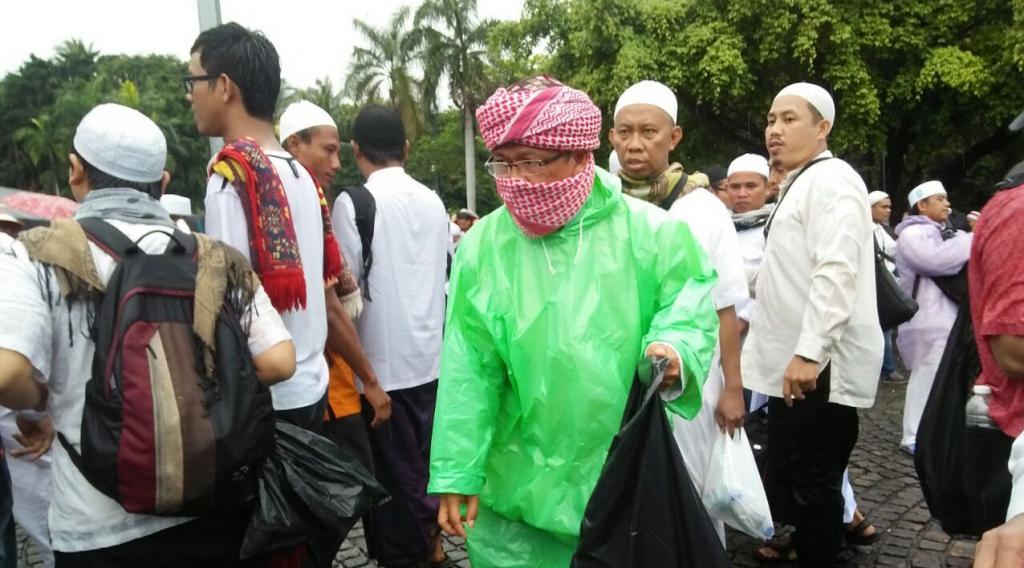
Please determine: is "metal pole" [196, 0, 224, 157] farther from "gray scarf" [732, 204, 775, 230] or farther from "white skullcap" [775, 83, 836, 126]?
"gray scarf" [732, 204, 775, 230]

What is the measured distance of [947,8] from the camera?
760 inches

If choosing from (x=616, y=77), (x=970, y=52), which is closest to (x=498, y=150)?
(x=616, y=77)

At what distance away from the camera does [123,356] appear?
76.8 inches

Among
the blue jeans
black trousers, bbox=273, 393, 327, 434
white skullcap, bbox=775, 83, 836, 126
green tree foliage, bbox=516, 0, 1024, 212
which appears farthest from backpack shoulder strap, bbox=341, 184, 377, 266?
green tree foliage, bbox=516, 0, 1024, 212

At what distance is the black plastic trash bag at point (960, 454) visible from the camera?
2447 millimetres

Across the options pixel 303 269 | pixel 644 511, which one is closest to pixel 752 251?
pixel 303 269

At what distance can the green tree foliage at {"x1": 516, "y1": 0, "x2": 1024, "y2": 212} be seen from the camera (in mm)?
18875

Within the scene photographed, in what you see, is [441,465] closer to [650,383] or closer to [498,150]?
[650,383]

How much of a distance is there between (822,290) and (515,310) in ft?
5.44

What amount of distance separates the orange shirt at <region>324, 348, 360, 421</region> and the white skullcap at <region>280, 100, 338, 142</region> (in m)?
1.09

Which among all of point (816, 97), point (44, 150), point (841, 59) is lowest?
point (816, 97)

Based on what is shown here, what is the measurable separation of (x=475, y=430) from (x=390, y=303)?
5.50 ft

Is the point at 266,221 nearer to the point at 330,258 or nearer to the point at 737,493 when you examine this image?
the point at 330,258

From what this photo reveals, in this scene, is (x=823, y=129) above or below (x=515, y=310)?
above
